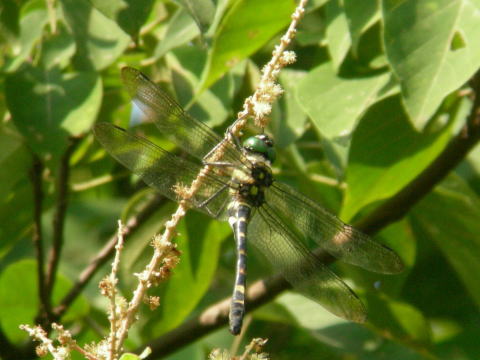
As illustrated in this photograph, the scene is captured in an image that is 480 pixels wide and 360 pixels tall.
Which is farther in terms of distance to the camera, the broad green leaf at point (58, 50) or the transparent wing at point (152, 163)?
the broad green leaf at point (58, 50)

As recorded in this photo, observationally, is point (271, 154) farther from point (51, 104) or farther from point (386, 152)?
point (51, 104)

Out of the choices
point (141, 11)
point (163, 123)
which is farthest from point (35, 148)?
point (141, 11)

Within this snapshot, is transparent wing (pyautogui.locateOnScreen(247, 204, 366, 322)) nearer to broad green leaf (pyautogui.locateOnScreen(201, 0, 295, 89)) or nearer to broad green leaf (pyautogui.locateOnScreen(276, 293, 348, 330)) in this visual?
broad green leaf (pyautogui.locateOnScreen(201, 0, 295, 89))

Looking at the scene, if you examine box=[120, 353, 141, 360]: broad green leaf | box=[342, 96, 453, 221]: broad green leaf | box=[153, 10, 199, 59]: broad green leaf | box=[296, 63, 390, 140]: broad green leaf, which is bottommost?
box=[342, 96, 453, 221]: broad green leaf

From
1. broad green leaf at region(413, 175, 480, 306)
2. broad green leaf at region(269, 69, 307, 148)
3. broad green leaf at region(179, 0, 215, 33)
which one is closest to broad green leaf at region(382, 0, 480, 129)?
broad green leaf at region(179, 0, 215, 33)

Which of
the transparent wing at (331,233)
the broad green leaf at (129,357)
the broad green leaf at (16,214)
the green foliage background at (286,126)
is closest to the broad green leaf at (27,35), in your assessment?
the green foliage background at (286,126)

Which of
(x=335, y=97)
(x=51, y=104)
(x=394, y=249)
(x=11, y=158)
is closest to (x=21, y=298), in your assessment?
(x=11, y=158)

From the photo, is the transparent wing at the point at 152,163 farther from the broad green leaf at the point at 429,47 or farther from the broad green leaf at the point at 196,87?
the broad green leaf at the point at 429,47
